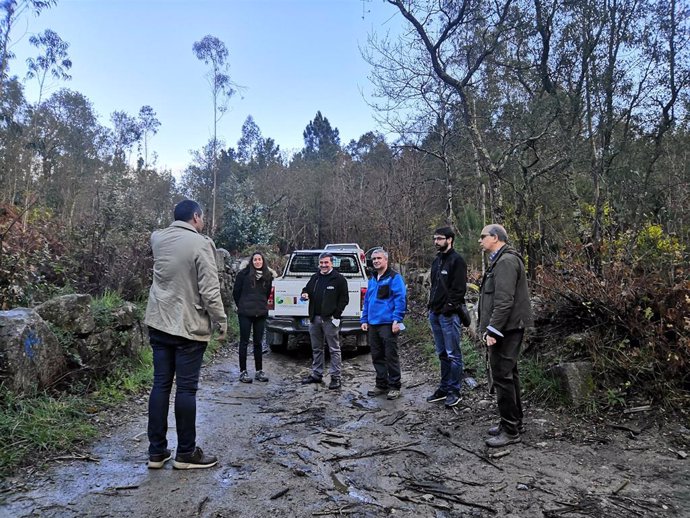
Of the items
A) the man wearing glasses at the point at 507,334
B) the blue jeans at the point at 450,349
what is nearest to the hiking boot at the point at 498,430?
the man wearing glasses at the point at 507,334

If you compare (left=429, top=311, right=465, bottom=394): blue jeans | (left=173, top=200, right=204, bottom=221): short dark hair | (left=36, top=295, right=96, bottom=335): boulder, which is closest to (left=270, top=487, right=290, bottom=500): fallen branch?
(left=173, top=200, right=204, bottom=221): short dark hair

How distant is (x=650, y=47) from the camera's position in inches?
390

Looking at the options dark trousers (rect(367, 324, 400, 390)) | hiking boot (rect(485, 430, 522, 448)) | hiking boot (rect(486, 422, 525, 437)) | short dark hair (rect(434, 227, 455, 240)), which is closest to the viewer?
hiking boot (rect(485, 430, 522, 448))

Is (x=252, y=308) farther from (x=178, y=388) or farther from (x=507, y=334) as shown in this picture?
(x=507, y=334)

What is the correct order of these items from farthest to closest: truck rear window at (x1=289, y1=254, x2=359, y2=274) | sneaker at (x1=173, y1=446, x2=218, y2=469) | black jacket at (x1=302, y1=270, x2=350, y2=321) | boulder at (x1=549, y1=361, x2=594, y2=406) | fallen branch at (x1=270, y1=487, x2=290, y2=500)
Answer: truck rear window at (x1=289, y1=254, x2=359, y2=274), black jacket at (x1=302, y1=270, x2=350, y2=321), boulder at (x1=549, y1=361, x2=594, y2=406), sneaker at (x1=173, y1=446, x2=218, y2=469), fallen branch at (x1=270, y1=487, x2=290, y2=500)

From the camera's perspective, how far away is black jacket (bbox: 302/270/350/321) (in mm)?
5995

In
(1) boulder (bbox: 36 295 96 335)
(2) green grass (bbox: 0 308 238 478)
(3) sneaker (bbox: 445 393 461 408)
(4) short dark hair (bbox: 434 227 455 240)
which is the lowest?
(3) sneaker (bbox: 445 393 461 408)

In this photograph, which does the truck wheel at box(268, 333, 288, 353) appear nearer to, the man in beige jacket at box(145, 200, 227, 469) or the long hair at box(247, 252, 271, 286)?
the long hair at box(247, 252, 271, 286)

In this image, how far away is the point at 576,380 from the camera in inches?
172

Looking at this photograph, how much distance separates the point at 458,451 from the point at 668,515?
4.74ft

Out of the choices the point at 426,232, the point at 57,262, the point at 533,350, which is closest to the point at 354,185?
the point at 426,232

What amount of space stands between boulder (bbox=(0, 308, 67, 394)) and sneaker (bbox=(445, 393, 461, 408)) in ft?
13.3

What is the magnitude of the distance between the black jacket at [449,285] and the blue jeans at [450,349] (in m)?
0.11

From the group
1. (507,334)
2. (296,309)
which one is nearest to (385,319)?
(507,334)
